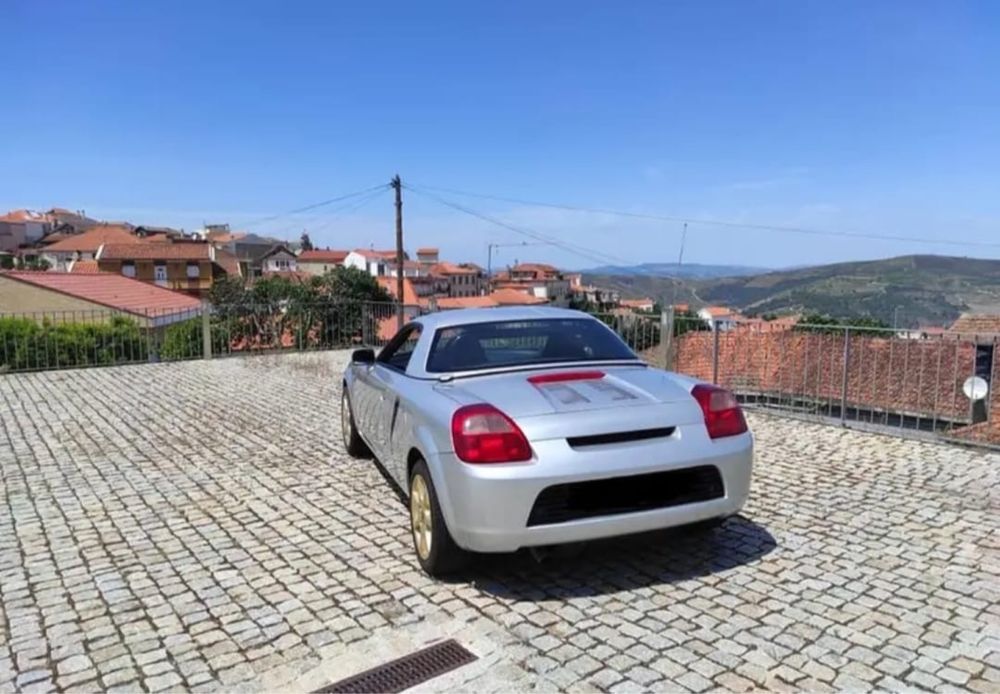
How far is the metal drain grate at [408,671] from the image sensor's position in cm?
266

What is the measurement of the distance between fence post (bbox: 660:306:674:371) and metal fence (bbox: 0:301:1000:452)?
14 millimetres

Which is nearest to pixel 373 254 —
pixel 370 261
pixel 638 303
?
pixel 370 261

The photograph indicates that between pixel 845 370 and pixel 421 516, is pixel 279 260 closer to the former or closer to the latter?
pixel 845 370

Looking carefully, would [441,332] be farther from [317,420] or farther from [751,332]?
[751,332]

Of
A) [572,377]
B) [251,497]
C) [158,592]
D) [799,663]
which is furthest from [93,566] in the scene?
[799,663]

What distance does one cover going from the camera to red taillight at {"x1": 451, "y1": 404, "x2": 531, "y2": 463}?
320cm

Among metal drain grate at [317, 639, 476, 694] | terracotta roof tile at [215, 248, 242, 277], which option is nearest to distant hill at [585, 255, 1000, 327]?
metal drain grate at [317, 639, 476, 694]

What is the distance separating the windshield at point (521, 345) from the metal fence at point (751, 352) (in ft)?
13.1

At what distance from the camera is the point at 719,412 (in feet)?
11.8

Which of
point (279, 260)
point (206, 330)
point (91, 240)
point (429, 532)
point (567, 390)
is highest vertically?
point (91, 240)

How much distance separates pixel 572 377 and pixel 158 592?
253 cm

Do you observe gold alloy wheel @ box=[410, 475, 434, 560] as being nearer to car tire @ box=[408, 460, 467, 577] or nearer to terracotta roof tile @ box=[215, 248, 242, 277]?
car tire @ box=[408, 460, 467, 577]

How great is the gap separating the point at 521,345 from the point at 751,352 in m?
6.62

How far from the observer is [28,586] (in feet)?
12.0
